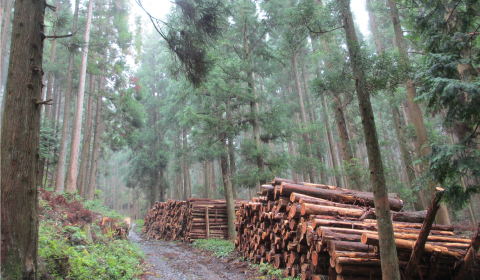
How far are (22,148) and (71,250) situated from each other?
2592 millimetres

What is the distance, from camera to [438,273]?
4609mm

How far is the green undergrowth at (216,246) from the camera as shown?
35.4 feet

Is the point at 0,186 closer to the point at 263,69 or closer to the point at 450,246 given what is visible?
the point at 450,246

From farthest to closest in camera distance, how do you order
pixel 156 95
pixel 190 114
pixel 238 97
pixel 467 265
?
pixel 156 95 < pixel 238 97 < pixel 190 114 < pixel 467 265

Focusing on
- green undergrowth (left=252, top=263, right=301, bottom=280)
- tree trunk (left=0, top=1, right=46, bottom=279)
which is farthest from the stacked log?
tree trunk (left=0, top=1, right=46, bottom=279)

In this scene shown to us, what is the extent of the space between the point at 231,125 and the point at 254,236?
21.6 ft

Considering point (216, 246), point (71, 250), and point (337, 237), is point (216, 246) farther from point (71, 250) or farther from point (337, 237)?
point (337, 237)

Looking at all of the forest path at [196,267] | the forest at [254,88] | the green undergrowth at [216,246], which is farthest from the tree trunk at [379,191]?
the green undergrowth at [216,246]

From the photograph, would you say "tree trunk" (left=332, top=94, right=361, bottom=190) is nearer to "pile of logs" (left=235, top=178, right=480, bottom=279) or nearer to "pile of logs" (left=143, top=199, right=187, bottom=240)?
"pile of logs" (left=235, top=178, right=480, bottom=279)

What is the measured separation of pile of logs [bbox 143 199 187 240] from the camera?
16.1 metres

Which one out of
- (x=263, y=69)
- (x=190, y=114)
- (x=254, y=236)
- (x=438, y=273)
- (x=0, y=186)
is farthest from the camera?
(x=263, y=69)

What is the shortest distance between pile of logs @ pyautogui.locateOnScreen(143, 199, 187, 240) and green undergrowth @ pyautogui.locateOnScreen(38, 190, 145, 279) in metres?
5.73

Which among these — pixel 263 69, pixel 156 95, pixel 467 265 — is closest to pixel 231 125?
pixel 263 69

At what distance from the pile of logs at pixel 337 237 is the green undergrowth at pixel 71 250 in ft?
12.3
